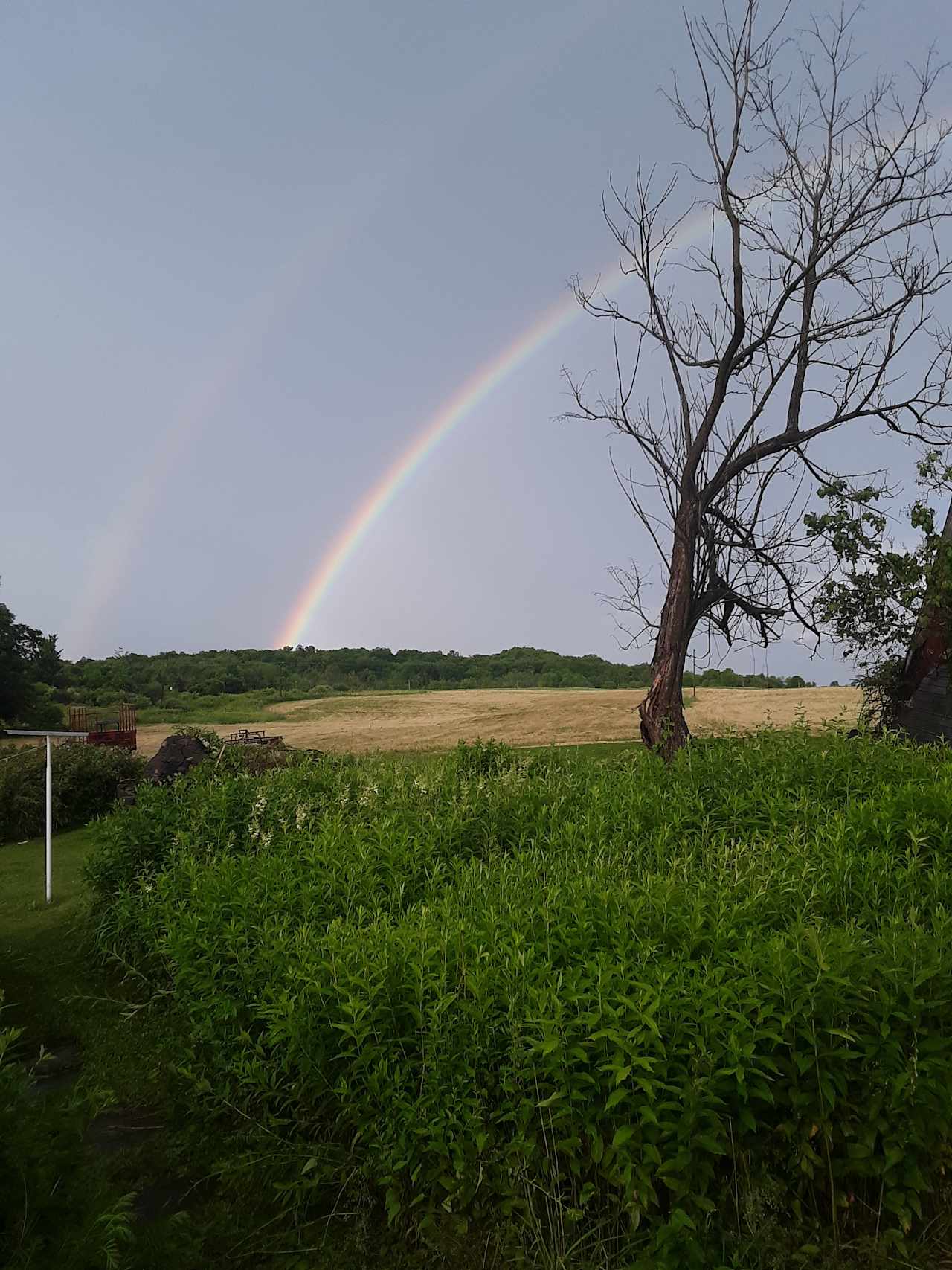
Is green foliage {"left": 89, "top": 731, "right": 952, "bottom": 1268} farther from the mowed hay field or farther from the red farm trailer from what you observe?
the red farm trailer

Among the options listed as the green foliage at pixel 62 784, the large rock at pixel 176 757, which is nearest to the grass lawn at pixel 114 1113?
the large rock at pixel 176 757

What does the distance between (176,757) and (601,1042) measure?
10.7 metres

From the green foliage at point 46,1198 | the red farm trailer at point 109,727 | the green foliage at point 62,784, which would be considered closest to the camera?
the green foliage at point 46,1198

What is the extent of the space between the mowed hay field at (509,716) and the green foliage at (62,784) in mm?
5972

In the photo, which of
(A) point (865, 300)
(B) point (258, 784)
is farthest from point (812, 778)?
(A) point (865, 300)

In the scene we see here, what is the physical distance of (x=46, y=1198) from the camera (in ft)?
6.57

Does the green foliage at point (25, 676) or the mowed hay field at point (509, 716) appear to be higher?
the green foliage at point (25, 676)

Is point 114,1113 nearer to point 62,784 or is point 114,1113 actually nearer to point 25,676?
point 62,784

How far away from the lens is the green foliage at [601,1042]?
9.91ft

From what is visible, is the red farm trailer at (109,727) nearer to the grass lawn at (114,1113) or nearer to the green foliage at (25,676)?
the green foliage at (25,676)

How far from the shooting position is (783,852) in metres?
5.26

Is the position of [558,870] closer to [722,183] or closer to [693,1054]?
[693,1054]

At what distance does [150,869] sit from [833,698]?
89.8 ft

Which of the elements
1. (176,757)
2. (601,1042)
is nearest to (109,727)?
(176,757)
